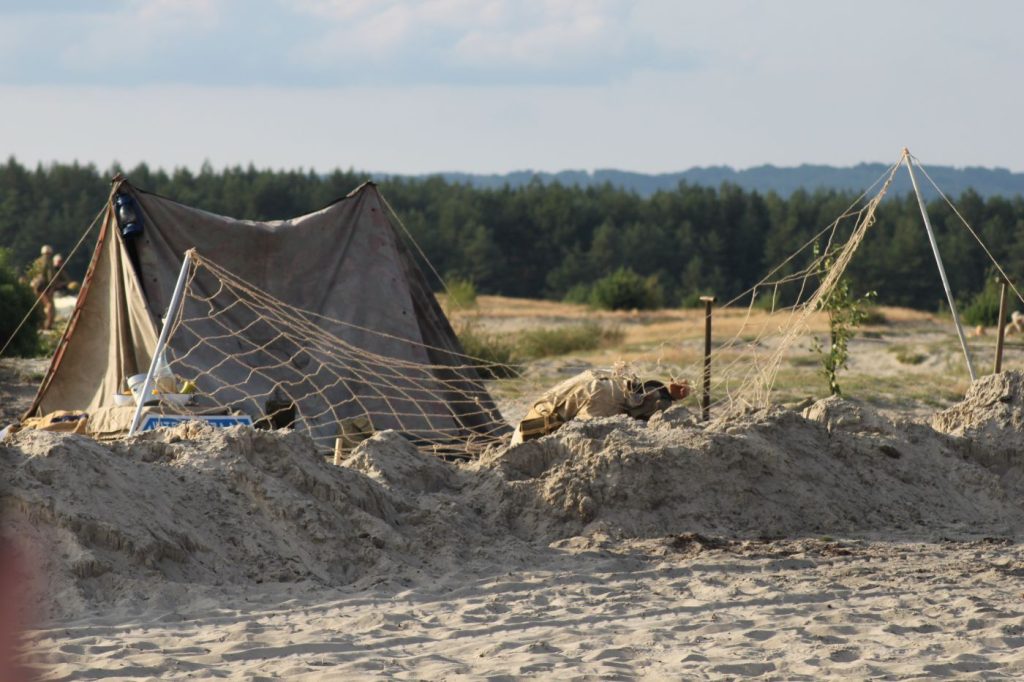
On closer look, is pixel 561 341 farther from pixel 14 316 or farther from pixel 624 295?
pixel 624 295

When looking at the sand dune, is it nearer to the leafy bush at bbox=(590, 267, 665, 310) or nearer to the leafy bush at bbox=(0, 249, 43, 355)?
the leafy bush at bbox=(0, 249, 43, 355)

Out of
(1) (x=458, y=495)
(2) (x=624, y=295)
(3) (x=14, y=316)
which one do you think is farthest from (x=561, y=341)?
(1) (x=458, y=495)

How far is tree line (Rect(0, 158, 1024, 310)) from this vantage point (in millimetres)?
47594

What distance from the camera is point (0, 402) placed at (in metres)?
12.2

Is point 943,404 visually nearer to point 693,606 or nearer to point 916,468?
point 916,468

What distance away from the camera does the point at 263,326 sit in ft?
33.1

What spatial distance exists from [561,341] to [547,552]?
13.6m

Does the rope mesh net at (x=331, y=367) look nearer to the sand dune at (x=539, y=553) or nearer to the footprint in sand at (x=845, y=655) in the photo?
the sand dune at (x=539, y=553)

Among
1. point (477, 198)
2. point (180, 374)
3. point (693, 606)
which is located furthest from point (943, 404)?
point (477, 198)

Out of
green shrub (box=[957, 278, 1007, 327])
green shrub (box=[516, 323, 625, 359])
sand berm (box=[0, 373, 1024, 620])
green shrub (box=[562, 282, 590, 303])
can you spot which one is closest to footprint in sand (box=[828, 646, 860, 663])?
sand berm (box=[0, 373, 1024, 620])

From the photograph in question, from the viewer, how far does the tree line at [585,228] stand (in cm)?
4759

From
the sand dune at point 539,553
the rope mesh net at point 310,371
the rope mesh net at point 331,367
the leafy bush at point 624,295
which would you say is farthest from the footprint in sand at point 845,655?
the leafy bush at point 624,295

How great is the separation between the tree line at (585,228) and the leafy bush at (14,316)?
2882cm

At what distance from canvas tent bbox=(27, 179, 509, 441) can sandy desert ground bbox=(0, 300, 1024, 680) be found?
7.56 ft
